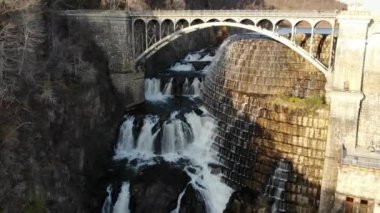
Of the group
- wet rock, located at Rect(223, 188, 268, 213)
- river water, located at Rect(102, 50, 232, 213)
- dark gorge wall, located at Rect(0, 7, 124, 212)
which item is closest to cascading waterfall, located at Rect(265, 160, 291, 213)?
wet rock, located at Rect(223, 188, 268, 213)

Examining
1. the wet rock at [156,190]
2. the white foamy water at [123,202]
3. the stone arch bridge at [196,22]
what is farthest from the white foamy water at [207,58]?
the white foamy water at [123,202]

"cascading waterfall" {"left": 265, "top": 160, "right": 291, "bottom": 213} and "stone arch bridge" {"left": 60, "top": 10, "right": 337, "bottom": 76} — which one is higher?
"stone arch bridge" {"left": 60, "top": 10, "right": 337, "bottom": 76}

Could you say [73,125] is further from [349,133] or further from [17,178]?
[349,133]

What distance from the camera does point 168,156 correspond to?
28766 millimetres

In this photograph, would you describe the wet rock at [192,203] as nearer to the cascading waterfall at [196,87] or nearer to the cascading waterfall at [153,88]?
the cascading waterfall at [196,87]

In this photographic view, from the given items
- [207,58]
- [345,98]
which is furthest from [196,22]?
[207,58]

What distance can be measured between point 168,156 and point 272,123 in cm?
833

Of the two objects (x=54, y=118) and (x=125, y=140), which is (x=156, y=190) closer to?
(x=125, y=140)

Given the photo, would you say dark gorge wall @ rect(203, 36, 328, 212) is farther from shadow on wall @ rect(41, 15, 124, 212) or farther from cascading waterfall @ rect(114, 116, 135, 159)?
shadow on wall @ rect(41, 15, 124, 212)

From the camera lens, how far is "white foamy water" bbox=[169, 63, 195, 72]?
43859 mm

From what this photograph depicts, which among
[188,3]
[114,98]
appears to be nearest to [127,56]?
[114,98]

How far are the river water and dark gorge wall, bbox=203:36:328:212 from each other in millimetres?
1401

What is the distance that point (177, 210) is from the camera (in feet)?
77.4

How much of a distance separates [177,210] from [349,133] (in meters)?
10.8
